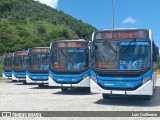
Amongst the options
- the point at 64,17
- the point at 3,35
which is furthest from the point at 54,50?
the point at 64,17

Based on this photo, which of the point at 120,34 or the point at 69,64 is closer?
the point at 120,34

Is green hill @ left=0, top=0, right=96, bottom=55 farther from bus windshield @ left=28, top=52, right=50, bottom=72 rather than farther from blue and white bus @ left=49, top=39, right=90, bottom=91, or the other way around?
blue and white bus @ left=49, top=39, right=90, bottom=91

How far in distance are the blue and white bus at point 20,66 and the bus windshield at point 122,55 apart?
45.2ft

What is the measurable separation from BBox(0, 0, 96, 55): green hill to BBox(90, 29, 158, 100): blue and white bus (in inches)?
2425

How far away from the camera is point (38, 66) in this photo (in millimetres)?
21734

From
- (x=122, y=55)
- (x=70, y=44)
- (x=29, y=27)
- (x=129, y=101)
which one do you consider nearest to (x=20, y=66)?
(x=70, y=44)

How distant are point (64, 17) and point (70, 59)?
383 ft

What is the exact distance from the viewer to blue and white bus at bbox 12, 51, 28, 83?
26.3m

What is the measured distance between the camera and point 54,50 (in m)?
17.7

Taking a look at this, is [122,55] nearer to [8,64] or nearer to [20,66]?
[20,66]

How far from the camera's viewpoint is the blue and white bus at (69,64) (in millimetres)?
17141

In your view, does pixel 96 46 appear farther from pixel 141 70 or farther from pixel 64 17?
pixel 64 17

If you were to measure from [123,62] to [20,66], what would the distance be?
49.2 feet

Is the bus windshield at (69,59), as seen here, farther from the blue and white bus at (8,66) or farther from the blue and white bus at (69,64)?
the blue and white bus at (8,66)
